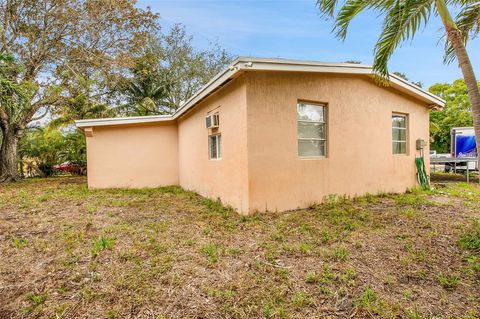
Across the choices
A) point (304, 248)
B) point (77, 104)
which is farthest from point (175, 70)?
point (304, 248)

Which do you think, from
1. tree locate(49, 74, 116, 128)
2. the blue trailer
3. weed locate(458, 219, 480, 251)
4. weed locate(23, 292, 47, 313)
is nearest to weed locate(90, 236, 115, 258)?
weed locate(23, 292, 47, 313)

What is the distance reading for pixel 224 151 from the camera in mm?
6660

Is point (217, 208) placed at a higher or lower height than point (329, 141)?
lower

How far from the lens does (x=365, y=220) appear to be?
5164 mm

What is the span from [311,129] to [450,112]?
79.5ft

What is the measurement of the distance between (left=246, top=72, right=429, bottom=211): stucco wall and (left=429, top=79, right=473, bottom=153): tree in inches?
675

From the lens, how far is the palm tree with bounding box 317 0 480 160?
13.3 feet

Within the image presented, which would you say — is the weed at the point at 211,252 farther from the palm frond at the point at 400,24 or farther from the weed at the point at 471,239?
the palm frond at the point at 400,24

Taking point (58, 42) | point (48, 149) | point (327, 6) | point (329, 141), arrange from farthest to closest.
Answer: point (48, 149)
point (58, 42)
point (329, 141)
point (327, 6)

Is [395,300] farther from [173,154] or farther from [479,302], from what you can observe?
[173,154]

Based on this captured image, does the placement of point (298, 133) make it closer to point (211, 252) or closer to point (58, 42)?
point (211, 252)

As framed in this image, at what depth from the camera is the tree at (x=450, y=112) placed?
22344 millimetres

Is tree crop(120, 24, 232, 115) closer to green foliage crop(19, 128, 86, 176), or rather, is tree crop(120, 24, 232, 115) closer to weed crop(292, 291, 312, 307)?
green foliage crop(19, 128, 86, 176)

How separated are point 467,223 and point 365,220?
5.82 feet
